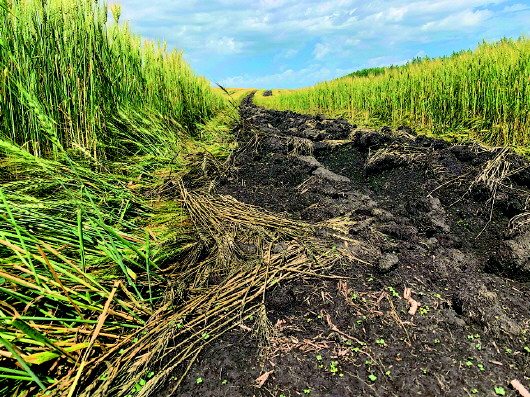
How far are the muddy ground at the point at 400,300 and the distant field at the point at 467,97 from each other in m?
1.78

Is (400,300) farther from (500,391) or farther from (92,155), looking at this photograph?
(92,155)

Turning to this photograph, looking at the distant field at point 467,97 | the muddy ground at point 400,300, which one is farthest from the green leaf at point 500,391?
the distant field at point 467,97

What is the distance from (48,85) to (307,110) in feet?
33.8

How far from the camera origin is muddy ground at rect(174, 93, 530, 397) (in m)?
1.16

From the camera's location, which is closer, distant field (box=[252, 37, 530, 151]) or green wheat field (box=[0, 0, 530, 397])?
green wheat field (box=[0, 0, 530, 397])

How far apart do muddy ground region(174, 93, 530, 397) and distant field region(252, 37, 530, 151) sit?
5.85 feet

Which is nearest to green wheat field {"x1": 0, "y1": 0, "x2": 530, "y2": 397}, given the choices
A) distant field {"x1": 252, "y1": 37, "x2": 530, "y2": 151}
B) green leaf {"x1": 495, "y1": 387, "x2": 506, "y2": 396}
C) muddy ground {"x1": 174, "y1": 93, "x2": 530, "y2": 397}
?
distant field {"x1": 252, "y1": 37, "x2": 530, "y2": 151}

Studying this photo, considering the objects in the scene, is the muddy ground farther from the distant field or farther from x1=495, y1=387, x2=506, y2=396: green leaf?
the distant field

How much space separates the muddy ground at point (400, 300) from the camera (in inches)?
45.7

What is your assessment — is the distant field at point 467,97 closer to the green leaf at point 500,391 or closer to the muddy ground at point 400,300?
the muddy ground at point 400,300

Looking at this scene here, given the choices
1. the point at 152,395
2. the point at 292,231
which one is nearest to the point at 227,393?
the point at 152,395

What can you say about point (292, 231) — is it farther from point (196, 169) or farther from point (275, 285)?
point (196, 169)

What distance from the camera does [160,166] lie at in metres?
3.10

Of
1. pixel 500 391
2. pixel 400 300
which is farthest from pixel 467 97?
pixel 500 391
